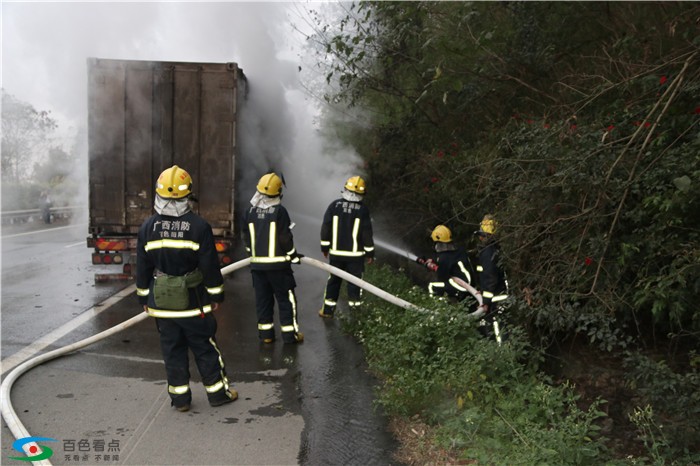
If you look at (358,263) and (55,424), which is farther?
(358,263)

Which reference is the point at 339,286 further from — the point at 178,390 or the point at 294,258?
the point at 178,390

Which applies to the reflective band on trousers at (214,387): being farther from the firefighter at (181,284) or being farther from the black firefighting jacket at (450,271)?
the black firefighting jacket at (450,271)

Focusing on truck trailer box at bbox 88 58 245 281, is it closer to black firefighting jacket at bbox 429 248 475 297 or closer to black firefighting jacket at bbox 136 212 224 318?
black firefighting jacket at bbox 429 248 475 297

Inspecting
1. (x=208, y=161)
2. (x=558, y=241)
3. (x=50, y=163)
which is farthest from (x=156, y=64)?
(x=50, y=163)

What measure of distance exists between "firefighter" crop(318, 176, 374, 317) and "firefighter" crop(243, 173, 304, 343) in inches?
42.0

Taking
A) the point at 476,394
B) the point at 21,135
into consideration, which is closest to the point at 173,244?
the point at 476,394

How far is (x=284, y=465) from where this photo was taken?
377 cm

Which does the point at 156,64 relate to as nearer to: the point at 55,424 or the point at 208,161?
the point at 208,161

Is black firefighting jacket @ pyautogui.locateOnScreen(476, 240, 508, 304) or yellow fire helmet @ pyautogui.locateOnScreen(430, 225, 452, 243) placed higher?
yellow fire helmet @ pyautogui.locateOnScreen(430, 225, 452, 243)

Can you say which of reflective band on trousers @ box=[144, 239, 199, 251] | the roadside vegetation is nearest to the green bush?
the roadside vegetation

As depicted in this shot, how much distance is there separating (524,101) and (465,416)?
4.41 m

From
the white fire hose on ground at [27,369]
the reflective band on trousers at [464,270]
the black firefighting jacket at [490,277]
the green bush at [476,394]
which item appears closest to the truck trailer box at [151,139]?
the white fire hose on ground at [27,369]

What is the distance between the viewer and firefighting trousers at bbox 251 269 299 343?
6477 millimetres

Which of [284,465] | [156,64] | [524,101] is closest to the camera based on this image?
[284,465]
